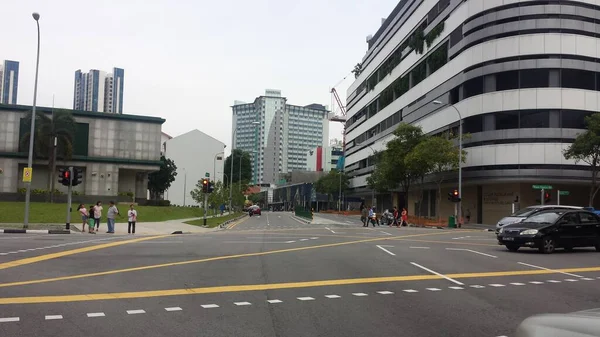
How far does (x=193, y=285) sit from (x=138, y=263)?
3.87 meters

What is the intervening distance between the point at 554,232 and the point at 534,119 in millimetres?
29767

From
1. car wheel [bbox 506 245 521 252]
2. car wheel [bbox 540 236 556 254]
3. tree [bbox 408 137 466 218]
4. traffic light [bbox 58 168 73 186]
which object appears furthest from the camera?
tree [bbox 408 137 466 218]

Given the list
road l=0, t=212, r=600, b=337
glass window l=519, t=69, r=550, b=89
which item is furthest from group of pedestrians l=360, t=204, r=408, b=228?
road l=0, t=212, r=600, b=337

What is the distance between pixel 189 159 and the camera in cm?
11800

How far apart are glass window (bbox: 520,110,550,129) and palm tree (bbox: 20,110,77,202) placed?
160ft

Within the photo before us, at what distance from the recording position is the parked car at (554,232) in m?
17.6

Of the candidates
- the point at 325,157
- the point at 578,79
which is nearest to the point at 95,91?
the point at 578,79

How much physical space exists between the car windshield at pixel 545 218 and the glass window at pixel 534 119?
93.4 feet

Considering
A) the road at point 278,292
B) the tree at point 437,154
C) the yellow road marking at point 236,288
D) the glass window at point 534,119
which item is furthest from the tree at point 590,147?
the yellow road marking at point 236,288

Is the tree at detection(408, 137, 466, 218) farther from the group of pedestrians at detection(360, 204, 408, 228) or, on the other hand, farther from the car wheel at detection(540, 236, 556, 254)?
the car wheel at detection(540, 236, 556, 254)

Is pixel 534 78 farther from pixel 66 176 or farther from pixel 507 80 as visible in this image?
pixel 66 176

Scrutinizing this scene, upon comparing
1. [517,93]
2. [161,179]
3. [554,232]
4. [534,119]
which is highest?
[517,93]

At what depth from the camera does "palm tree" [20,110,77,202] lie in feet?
189

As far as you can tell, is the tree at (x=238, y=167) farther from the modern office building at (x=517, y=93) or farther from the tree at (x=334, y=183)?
the modern office building at (x=517, y=93)
